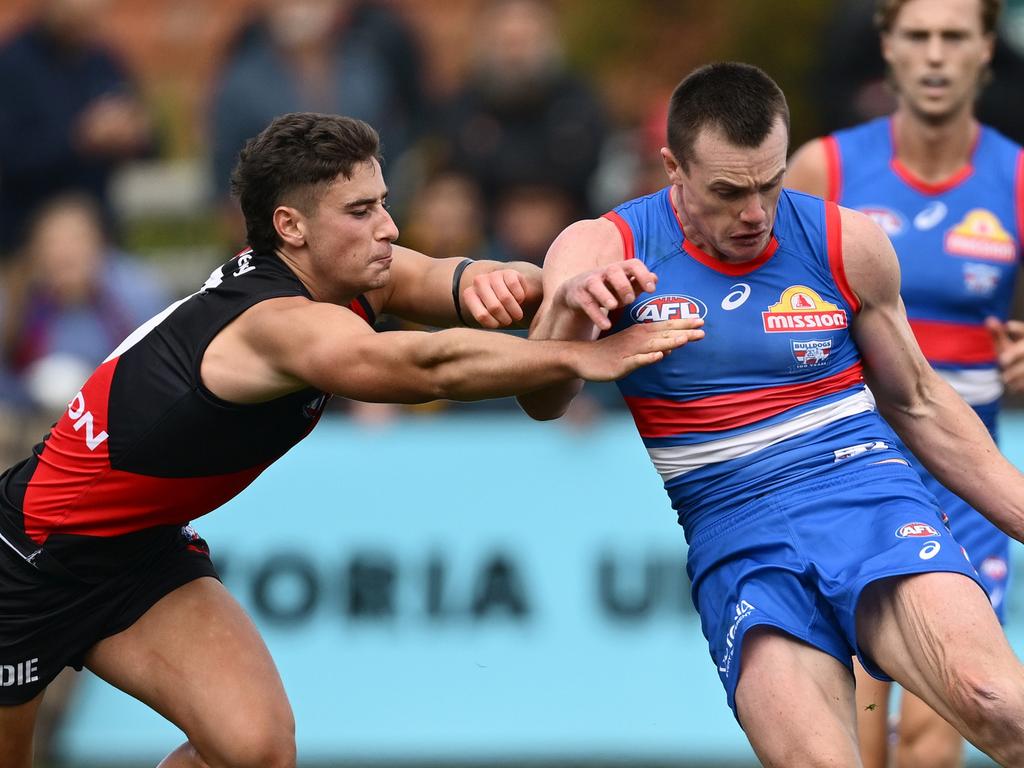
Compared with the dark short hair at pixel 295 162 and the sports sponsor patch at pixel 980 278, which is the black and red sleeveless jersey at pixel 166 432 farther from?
the sports sponsor patch at pixel 980 278

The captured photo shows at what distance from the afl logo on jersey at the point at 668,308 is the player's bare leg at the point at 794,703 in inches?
38.5

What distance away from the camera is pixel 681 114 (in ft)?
17.4

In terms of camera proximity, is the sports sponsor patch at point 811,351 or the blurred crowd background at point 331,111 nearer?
the sports sponsor patch at point 811,351

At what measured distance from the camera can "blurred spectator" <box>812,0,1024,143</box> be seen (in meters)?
10.2

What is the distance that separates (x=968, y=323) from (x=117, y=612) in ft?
11.1

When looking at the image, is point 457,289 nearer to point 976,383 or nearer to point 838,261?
point 838,261

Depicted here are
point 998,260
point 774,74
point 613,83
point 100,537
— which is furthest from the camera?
point 613,83

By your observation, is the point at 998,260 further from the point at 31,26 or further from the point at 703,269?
the point at 31,26

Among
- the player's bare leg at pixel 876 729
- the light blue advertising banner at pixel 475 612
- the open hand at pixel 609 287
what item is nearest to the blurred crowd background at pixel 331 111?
the light blue advertising banner at pixel 475 612

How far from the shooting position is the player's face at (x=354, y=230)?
5523 millimetres

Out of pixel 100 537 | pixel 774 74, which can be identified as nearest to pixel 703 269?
pixel 100 537

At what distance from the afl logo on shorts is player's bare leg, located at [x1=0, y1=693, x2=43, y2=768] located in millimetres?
2890

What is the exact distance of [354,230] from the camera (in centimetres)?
553

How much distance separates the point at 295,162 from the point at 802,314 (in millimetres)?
1663
